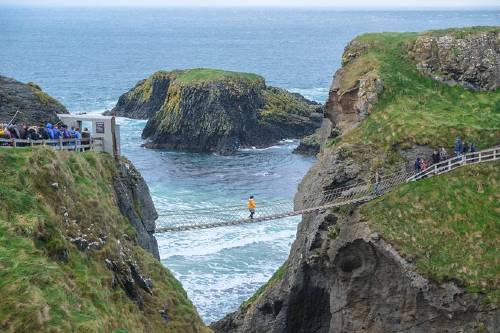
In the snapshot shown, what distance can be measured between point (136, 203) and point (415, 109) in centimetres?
1856

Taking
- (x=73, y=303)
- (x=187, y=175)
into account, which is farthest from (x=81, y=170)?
(x=187, y=175)

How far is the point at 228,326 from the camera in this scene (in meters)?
47.9

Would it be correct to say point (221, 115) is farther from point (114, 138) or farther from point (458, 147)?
point (114, 138)

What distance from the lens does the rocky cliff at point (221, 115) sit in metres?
96.8

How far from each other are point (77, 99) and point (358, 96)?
8977 centimetres

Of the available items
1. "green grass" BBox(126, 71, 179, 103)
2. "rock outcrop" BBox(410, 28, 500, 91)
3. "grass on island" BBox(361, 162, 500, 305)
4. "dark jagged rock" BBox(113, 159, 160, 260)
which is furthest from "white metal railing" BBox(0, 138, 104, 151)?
"green grass" BBox(126, 71, 179, 103)

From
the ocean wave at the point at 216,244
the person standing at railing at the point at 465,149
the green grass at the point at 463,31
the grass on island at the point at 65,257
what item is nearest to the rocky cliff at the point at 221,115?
the ocean wave at the point at 216,244

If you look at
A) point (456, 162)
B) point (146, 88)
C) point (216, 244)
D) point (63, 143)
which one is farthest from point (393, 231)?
point (146, 88)

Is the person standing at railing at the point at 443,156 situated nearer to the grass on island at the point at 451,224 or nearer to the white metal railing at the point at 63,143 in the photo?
the grass on island at the point at 451,224

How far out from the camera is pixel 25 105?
39.7 m

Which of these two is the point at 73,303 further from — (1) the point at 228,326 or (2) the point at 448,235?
(1) the point at 228,326

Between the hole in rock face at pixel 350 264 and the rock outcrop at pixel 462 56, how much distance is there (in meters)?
15.0

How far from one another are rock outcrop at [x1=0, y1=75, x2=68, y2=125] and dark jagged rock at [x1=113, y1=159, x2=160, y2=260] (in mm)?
4966

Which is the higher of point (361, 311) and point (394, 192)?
point (394, 192)
